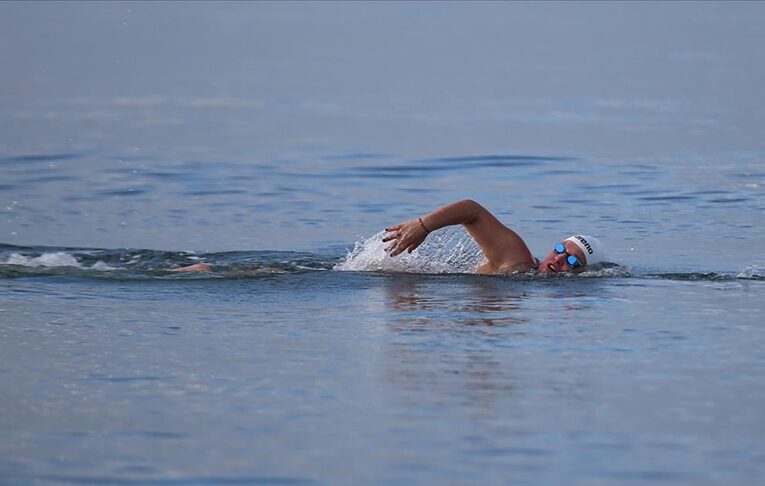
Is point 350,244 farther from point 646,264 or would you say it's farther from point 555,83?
point 555,83

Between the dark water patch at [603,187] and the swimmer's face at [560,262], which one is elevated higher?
the dark water patch at [603,187]

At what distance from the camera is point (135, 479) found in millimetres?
7441

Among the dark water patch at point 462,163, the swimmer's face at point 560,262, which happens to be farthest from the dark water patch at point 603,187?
the swimmer's face at point 560,262

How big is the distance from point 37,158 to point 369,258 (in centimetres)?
729

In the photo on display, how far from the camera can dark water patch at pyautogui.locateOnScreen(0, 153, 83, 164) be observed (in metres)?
19.2

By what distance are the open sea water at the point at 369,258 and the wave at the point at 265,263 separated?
4cm

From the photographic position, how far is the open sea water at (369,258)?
8.08m

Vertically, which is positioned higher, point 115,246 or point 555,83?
point 555,83

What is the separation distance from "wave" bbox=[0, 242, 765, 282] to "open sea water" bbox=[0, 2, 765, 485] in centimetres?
4

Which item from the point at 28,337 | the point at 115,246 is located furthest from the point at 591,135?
the point at 28,337

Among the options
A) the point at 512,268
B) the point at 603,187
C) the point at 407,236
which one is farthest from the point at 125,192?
the point at 407,236

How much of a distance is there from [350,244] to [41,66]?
13.9m

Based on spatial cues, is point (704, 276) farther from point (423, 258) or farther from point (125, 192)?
point (125, 192)

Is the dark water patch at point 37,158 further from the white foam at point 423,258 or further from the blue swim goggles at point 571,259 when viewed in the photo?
the blue swim goggles at point 571,259
